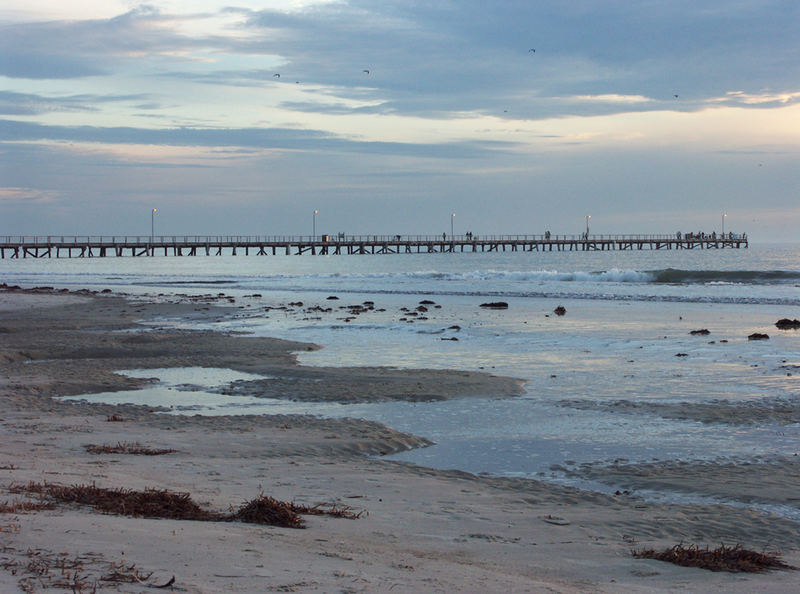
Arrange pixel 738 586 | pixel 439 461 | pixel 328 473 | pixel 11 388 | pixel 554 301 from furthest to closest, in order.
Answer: pixel 554 301 → pixel 11 388 → pixel 439 461 → pixel 328 473 → pixel 738 586

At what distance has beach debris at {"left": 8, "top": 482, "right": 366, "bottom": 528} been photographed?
19.6 ft

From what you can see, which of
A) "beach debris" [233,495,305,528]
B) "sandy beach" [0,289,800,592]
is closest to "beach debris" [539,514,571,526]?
"sandy beach" [0,289,800,592]

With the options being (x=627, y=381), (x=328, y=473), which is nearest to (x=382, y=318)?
(x=627, y=381)

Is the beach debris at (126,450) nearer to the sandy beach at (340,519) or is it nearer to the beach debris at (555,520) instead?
the sandy beach at (340,519)

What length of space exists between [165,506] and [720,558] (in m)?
4.00

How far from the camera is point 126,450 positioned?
8.75 meters

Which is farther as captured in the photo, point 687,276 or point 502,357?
point 687,276

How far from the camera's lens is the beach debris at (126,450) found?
8.66 metres


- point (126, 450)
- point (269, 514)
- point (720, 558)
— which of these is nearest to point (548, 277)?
point (126, 450)

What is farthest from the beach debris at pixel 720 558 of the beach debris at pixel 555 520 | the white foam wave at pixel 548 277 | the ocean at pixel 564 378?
the white foam wave at pixel 548 277

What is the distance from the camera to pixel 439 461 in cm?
892

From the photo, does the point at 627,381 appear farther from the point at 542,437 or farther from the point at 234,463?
the point at 234,463

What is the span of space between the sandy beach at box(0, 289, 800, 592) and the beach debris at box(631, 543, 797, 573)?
4.8 inches

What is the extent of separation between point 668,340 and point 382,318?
1023 centimetres
